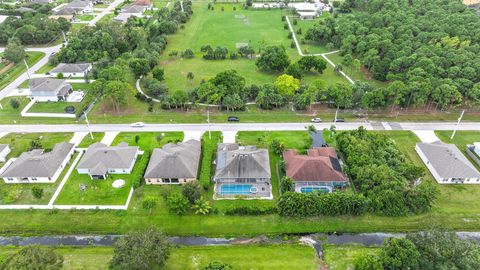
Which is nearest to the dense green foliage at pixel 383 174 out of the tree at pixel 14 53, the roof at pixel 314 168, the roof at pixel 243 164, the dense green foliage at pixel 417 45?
the roof at pixel 314 168

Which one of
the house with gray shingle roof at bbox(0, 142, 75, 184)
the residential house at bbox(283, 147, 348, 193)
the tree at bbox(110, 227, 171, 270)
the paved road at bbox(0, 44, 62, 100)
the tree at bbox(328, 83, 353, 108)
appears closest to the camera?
the tree at bbox(110, 227, 171, 270)

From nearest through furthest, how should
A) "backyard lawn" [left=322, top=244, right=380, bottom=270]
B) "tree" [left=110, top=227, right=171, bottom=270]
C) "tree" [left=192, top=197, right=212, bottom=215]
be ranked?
"tree" [left=110, top=227, right=171, bottom=270]
"backyard lawn" [left=322, top=244, right=380, bottom=270]
"tree" [left=192, top=197, right=212, bottom=215]

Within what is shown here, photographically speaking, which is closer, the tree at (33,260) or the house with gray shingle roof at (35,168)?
the tree at (33,260)

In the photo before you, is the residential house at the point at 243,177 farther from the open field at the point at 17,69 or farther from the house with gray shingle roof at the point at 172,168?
the open field at the point at 17,69

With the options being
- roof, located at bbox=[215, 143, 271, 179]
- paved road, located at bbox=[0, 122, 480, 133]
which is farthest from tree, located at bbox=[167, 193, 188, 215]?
paved road, located at bbox=[0, 122, 480, 133]

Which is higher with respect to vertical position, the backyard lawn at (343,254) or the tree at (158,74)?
the tree at (158,74)

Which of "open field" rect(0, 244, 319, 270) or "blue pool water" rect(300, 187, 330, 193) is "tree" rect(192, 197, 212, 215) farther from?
"blue pool water" rect(300, 187, 330, 193)

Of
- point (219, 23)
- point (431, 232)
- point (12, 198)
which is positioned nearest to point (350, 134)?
point (431, 232)

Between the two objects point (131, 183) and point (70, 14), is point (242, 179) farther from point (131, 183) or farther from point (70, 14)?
point (70, 14)

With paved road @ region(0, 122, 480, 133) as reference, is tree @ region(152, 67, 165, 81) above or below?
above
